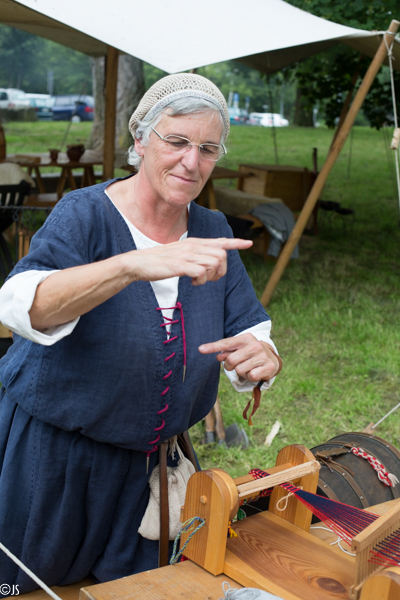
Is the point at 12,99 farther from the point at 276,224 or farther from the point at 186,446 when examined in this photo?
the point at 186,446

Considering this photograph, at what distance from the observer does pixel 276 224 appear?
6.27 metres

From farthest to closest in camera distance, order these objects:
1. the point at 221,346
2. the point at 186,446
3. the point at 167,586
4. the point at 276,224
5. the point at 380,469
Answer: the point at 276,224 → the point at 380,469 → the point at 186,446 → the point at 221,346 → the point at 167,586

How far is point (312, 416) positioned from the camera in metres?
3.48

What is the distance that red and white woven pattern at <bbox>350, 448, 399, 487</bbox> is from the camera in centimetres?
206


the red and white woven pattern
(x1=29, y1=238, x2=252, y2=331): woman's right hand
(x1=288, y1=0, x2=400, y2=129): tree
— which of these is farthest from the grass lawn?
(x1=29, y1=238, x2=252, y2=331): woman's right hand

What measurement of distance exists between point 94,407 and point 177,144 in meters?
0.63

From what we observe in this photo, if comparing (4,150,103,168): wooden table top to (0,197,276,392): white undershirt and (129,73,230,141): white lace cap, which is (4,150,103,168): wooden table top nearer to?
(129,73,230,141): white lace cap

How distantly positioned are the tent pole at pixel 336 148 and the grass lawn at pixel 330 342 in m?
0.38

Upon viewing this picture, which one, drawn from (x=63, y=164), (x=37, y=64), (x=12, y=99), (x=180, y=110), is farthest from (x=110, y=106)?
(x=37, y=64)

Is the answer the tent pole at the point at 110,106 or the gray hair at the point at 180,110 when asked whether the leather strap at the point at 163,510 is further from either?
the tent pole at the point at 110,106

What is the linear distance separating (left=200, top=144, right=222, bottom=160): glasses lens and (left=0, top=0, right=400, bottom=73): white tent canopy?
87.1 inches

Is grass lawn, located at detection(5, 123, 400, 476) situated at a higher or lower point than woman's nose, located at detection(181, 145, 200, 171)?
lower

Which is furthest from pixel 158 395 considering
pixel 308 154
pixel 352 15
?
pixel 308 154

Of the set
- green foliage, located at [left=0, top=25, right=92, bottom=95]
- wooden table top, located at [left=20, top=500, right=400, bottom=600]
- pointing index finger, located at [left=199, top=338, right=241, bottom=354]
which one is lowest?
wooden table top, located at [left=20, top=500, right=400, bottom=600]
